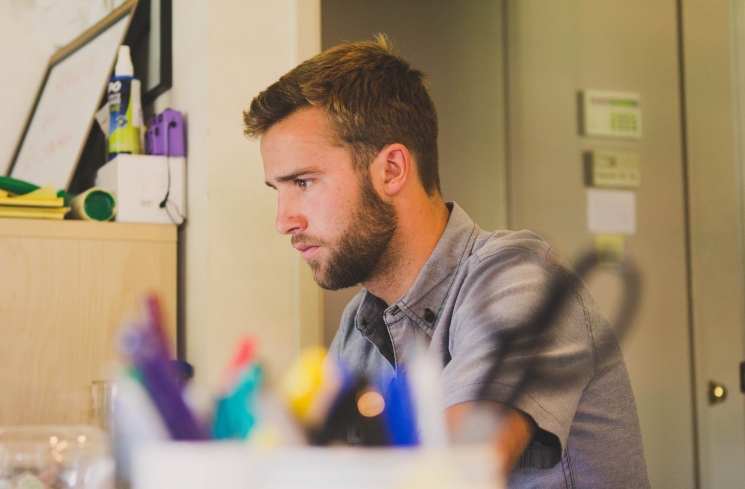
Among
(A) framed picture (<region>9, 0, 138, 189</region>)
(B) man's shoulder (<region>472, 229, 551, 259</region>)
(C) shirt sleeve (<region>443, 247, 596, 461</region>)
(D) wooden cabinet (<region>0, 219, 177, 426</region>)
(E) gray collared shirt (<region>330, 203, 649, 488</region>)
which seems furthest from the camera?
(A) framed picture (<region>9, 0, 138, 189</region>)

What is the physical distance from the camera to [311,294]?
154cm

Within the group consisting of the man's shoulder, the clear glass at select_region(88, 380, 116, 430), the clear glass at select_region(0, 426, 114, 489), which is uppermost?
the man's shoulder

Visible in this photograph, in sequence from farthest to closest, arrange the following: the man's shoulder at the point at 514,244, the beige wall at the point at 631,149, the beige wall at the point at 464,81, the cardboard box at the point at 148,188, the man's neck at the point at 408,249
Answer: the beige wall at the point at 631,149, the beige wall at the point at 464,81, the cardboard box at the point at 148,188, the man's neck at the point at 408,249, the man's shoulder at the point at 514,244

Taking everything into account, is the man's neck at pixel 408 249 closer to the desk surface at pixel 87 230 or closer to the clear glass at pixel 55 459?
the desk surface at pixel 87 230

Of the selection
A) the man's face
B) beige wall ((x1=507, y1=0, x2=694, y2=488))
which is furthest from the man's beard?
beige wall ((x1=507, y1=0, x2=694, y2=488))

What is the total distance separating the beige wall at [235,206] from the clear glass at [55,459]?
0.94 meters

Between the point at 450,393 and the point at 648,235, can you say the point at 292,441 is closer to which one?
the point at 450,393

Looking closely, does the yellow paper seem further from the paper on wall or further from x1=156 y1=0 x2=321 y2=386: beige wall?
the paper on wall

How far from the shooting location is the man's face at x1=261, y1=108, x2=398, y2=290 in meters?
1.20

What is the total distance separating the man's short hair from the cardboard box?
0.33m

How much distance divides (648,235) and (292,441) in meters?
1.99

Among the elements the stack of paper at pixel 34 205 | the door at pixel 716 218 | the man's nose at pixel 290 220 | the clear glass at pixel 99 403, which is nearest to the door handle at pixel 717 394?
the door at pixel 716 218

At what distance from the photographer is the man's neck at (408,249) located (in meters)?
1.23

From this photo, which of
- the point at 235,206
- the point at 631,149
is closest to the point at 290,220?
the point at 235,206
